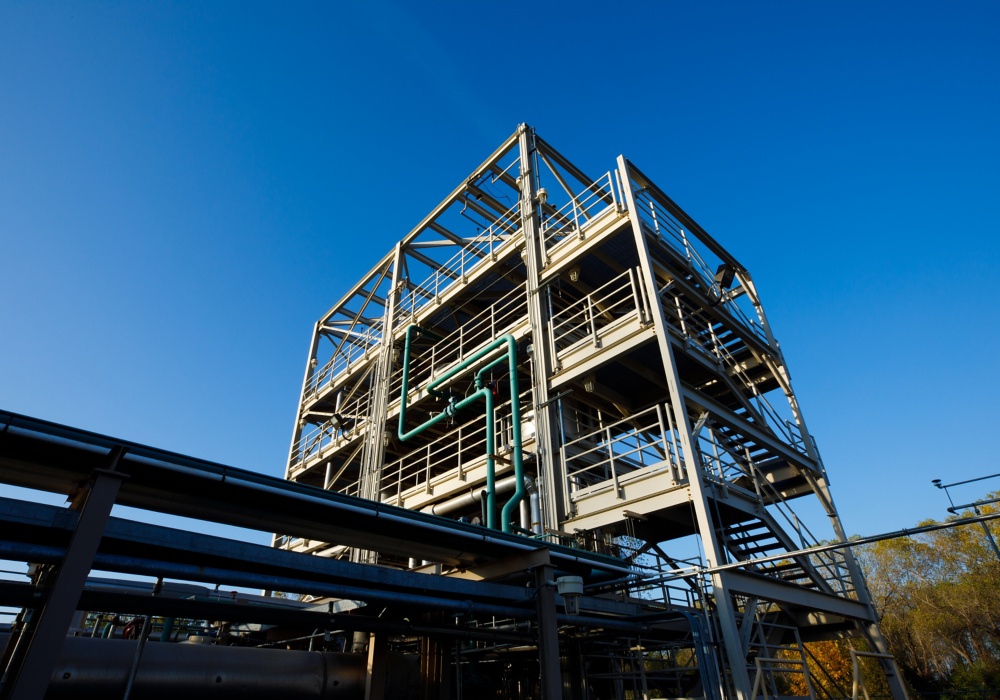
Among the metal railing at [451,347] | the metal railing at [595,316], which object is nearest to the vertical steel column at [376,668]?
the metal railing at [595,316]

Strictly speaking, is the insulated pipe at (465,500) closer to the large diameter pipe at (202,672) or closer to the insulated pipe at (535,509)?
Answer: the insulated pipe at (535,509)

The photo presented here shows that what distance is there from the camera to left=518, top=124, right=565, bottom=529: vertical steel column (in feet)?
40.6

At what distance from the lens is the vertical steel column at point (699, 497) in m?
8.70

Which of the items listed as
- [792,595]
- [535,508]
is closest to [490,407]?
[535,508]

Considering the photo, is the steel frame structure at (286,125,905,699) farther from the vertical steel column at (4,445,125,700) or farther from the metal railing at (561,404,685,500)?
the vertical steel column at (4,445,125,700)

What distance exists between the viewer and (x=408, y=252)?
2298 centimetres

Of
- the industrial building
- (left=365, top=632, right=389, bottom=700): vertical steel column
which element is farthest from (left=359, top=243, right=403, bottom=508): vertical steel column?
(left=365, top=632, right=389, bottom=700): vertical steel column

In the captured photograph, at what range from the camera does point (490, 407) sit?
573 inches

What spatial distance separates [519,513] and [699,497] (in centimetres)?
513

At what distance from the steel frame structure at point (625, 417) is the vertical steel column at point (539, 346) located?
0.17 feet

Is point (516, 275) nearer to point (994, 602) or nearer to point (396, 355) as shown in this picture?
point (396, 355)

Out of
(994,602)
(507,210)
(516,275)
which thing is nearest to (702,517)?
(516,275)

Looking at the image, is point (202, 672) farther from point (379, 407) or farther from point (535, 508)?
point (379, 407)

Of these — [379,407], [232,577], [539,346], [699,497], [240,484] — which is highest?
[379,407]
